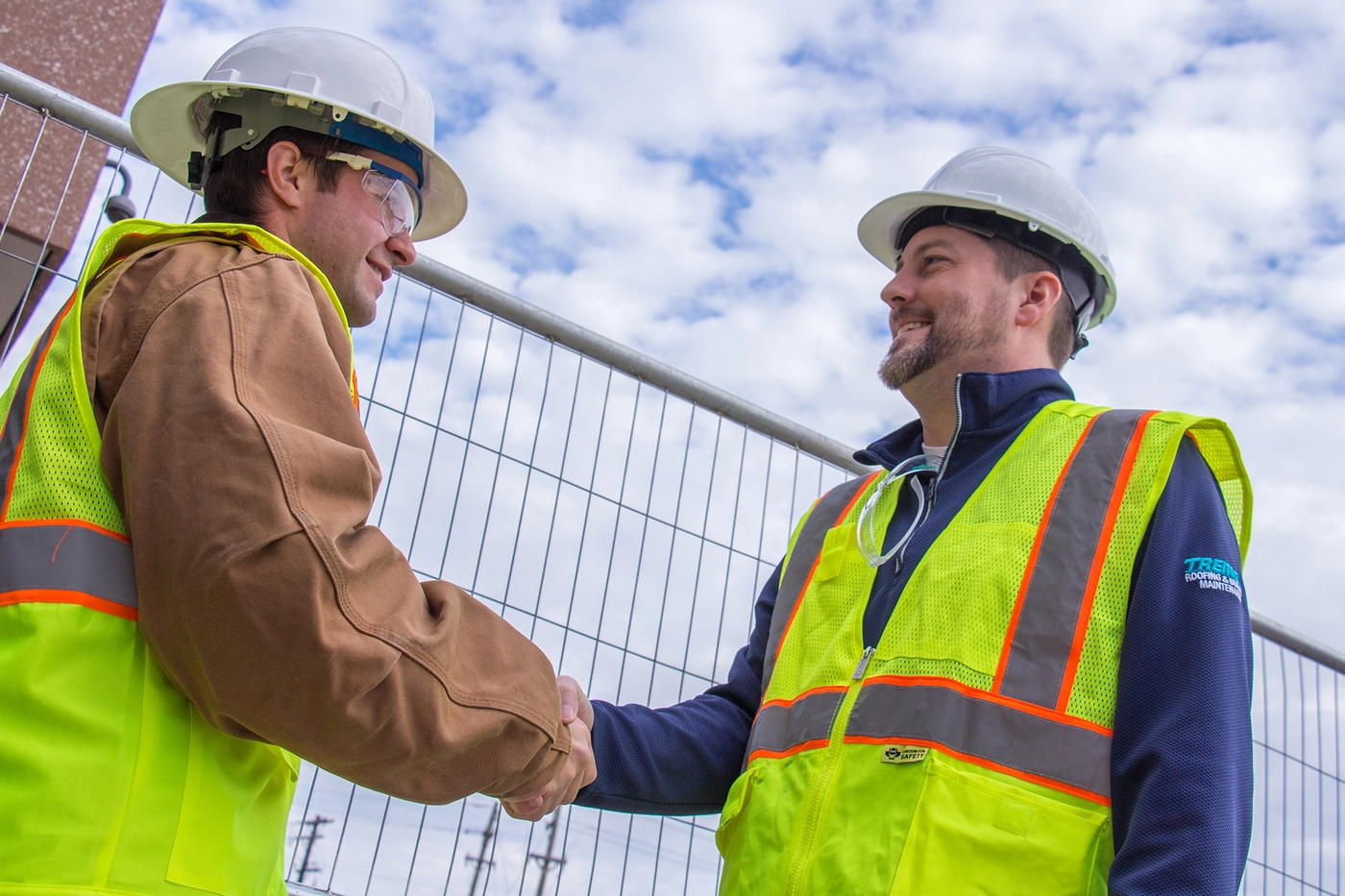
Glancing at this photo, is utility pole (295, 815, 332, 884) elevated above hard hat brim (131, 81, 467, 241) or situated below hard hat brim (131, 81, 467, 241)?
below

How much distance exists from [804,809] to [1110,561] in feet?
2.59

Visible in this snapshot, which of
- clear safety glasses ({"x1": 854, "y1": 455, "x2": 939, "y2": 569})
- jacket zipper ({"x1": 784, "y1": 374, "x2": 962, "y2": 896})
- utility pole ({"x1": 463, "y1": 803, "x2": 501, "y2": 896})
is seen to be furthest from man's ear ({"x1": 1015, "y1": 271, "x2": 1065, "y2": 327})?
utility pole ({"x1": 463, "y1": 803, "x2": 501, "y2": 896})

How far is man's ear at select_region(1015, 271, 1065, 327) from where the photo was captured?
341 cm

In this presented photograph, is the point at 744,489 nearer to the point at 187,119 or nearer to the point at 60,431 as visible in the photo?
the point at 187,119

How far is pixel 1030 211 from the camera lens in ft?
11.2

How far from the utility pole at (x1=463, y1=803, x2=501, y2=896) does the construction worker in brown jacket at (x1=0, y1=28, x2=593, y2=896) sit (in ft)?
4.31

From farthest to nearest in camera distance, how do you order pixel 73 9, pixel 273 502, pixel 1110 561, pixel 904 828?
pixel 73 9 < pixel 1110 561 < pixel 904 828 < pixel 273 502

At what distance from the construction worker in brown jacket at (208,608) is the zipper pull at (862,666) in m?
0.71

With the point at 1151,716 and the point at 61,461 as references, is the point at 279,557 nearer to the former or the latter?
the point at 61,461

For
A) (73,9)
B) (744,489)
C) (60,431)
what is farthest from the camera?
(73,9)

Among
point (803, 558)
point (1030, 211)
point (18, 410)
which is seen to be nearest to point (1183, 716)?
point (803, 558)

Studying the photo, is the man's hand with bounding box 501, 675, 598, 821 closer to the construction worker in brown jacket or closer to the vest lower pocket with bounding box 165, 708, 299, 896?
the construction worker in brown jacket

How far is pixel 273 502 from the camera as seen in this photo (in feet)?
5.55

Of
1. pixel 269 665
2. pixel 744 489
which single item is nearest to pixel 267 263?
pixel 269 665
